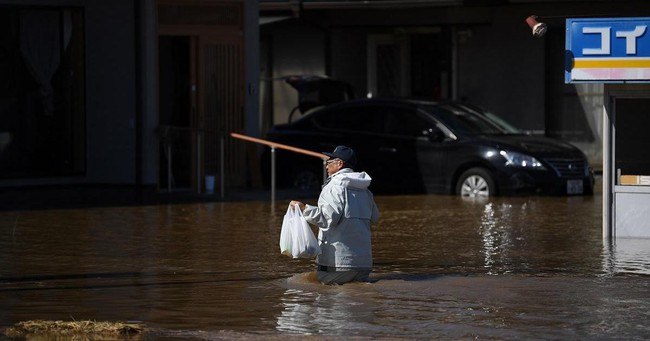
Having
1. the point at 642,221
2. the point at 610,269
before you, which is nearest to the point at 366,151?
the point at 642,221

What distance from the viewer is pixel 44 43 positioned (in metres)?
22.6

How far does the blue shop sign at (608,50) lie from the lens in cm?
1505

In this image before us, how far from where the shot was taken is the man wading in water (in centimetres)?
1220

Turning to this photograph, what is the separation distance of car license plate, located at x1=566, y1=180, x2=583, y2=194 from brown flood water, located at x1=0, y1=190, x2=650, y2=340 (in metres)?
2.20

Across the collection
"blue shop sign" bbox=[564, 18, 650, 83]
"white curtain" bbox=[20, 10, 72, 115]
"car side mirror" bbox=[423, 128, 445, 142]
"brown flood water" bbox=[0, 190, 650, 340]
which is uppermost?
"white curtain" bbox=[20, 10, 72, 115]

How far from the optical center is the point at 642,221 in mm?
16047

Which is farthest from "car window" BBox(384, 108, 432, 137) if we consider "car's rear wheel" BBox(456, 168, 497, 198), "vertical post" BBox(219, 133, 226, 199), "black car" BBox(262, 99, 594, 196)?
"vertical post" BBox(219, 133, 226, 199)

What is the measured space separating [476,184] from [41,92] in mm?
6996

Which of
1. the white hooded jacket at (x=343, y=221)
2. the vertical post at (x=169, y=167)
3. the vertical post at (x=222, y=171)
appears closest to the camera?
the white hooded jacket at (x=343, y=221)

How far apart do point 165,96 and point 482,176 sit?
17.2ft

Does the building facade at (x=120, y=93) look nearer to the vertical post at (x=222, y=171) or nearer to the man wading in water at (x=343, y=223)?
the vertical post at (x=222, y=171)

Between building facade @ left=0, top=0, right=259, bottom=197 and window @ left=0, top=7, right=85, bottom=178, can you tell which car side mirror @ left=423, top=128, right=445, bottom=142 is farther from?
window @ left=0, top=7, right=85, bottom=178

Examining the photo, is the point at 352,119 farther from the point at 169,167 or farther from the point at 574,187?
the point at 574,187

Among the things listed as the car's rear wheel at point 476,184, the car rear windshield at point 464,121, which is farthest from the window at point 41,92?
the car's rear wheel at point 476,184
